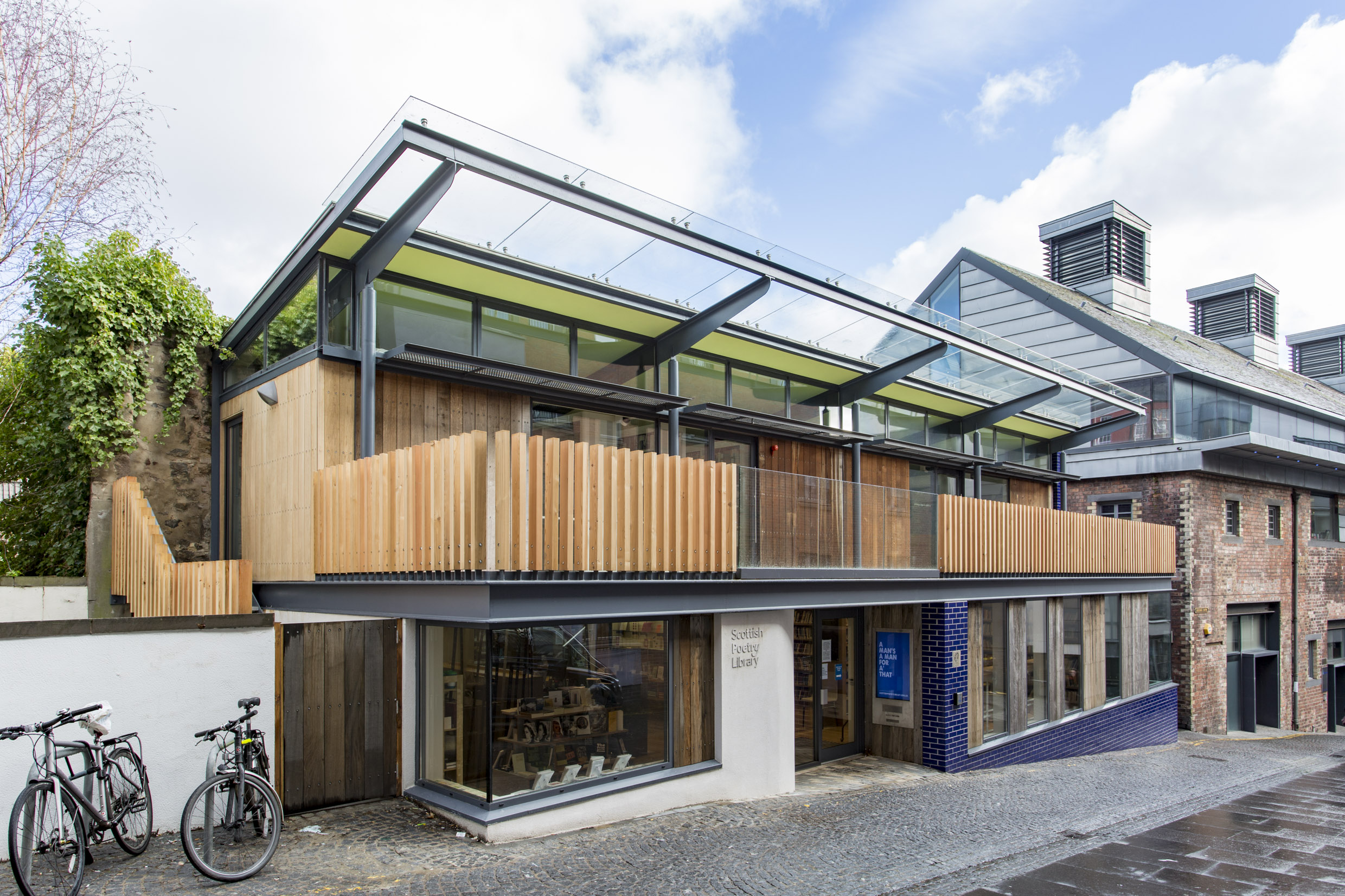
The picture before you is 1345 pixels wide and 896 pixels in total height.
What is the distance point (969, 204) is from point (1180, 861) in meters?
91.4

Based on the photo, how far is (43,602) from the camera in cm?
1022

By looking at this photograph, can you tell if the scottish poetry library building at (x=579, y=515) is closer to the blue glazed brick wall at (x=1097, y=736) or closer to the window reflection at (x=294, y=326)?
the window reflection at (x=294, y=326)

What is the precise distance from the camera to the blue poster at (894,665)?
42.0 ft

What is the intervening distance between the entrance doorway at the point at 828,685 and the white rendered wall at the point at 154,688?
6955 millimetres

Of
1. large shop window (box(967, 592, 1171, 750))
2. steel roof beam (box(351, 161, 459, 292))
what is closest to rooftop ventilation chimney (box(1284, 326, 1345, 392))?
large shop window (box(967, 592, 1171, 750))

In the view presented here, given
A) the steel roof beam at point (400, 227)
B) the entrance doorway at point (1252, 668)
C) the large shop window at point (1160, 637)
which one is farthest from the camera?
the entrance doorway at point (1252, 668)

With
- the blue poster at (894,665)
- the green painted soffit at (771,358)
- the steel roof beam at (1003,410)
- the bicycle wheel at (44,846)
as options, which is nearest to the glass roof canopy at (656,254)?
the green painted soffit at (771,358)

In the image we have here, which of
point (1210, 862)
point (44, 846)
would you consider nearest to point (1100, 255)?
point (1210, 862)

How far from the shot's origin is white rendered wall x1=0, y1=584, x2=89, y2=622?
9.92m

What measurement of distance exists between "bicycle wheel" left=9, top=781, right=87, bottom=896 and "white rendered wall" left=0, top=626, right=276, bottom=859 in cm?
78

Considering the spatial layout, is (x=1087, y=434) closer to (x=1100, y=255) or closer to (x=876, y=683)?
(x=876, y=683)

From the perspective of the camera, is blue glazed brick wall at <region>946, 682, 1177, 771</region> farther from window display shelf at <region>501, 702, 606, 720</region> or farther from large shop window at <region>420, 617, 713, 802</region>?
window display shelf at <region>501, 702, 606, 720</region>

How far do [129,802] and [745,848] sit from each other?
190 inches

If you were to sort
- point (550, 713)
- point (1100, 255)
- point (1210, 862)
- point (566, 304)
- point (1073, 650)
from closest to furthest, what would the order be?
1. point (1210, 862)
2. point (550, 713)
3. point (566, 304)
4. point (1073, 650)
5. point (1100, 255)
